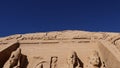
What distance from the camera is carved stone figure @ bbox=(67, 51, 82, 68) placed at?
8.29 meters

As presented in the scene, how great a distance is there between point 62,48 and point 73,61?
105cm

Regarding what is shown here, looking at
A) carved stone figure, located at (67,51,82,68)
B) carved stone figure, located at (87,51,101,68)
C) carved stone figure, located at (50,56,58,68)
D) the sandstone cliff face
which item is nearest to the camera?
carved stone figure, located at (87,51,101,68)

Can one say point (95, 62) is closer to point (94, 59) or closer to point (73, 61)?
point (94, 59)

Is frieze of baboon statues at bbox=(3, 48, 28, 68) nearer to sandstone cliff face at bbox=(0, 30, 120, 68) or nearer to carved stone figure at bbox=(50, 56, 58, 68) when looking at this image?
sandstone cliff face at bbox=(0, 30, 120, 68)

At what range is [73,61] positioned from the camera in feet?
27.3

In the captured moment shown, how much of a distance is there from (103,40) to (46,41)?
217 cm

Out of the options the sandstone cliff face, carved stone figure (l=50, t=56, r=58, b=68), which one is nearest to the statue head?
the sandstone cliff face

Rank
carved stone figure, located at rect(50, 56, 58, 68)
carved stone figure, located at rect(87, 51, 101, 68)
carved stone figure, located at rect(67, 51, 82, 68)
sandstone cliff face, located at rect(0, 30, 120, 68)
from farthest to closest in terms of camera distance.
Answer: carved stone figure, located at rect(50, 56, 58, 68), sandstone cliff face, located at rect(0, 30, 120, 68), carved stone figure, located at rect(67, 51, 82, 68), carved stone figure, located at rect(87, 51, 101, 68)

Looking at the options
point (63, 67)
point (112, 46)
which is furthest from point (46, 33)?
point (112, 46)

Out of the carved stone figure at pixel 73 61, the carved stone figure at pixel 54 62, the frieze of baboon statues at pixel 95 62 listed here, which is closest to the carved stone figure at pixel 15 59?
the carved stone figure at pixel 54 62

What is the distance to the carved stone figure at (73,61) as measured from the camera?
829 centimetres

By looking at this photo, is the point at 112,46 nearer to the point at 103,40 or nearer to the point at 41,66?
the point at 103,40

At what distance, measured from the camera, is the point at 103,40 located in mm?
8953

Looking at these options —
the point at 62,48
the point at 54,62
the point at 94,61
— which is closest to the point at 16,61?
the point at 54,62
